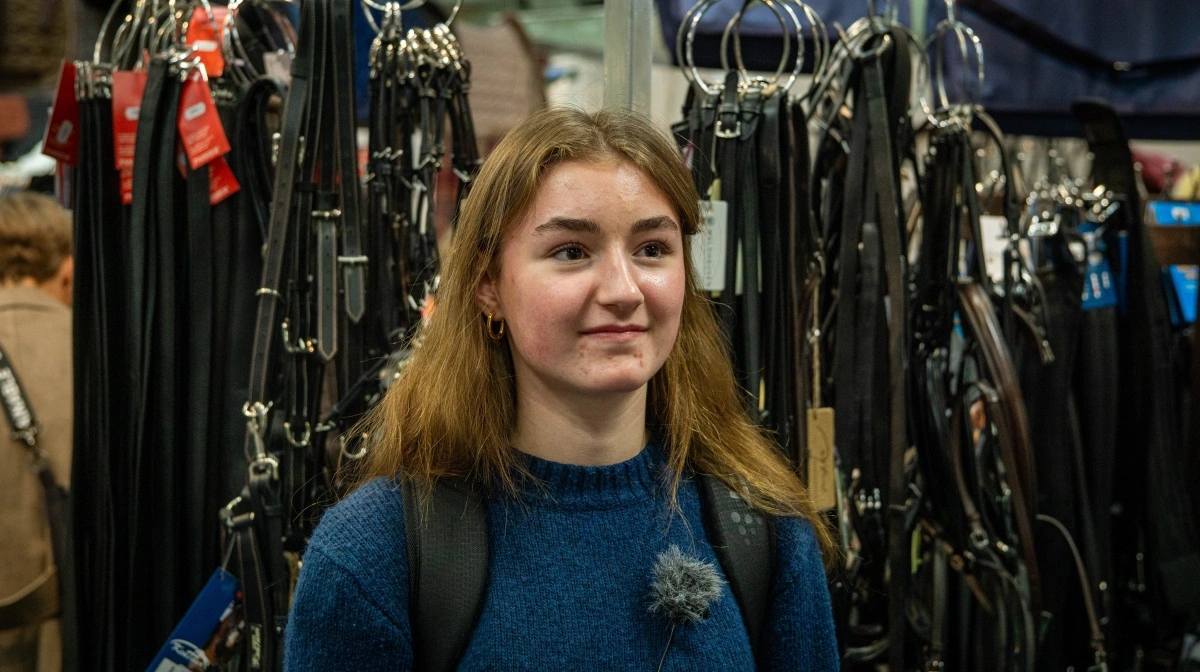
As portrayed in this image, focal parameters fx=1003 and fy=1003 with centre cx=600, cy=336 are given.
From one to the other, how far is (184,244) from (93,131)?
248 millimetres

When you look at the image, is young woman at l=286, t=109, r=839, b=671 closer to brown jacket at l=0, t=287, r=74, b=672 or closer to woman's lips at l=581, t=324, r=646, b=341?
woman's lips at l=581, t=324, r=646, b=341

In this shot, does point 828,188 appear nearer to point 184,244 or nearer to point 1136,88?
point 184,244

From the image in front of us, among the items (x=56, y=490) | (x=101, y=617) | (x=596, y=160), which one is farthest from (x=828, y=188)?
(x=56, y=490)

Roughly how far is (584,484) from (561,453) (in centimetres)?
5

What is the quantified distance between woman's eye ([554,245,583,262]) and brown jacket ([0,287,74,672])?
6.54 feet

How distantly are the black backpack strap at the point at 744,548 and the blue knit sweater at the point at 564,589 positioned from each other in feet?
0.05

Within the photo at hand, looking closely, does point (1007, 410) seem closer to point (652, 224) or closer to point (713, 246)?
point (713, 246)

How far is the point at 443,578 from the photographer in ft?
3.71

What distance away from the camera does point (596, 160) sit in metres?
1.21

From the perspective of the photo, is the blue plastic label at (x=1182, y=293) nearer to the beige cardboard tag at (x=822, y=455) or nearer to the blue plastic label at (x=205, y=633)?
the beige cardboard tag at (x=822, y=455)

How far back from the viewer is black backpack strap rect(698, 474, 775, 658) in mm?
1258

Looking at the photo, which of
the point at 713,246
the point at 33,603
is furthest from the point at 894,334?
the point at 33,603

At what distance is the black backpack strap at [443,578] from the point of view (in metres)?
1.12

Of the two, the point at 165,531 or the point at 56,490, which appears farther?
the point at 56,490
